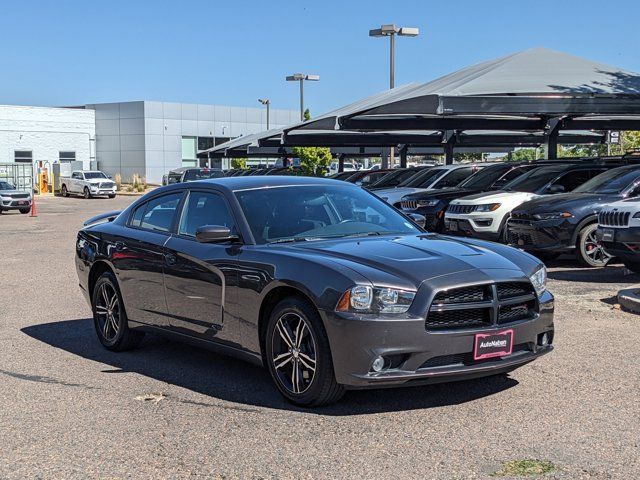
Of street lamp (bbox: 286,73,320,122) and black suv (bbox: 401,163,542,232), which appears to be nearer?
black suv (bbox: 401,163,542,232)

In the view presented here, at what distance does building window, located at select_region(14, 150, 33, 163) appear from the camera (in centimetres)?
6494

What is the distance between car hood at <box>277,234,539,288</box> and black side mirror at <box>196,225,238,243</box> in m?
0.43

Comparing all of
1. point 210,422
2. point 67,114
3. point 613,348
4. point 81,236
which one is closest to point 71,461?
point 210,422

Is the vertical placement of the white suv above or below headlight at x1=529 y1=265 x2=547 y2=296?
above

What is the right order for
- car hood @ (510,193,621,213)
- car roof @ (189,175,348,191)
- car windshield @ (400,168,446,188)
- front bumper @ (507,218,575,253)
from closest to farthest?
car roof @ (189,175,348,191) < front bumper @ (507,218,575,253) < car hood @ (510,193,621,213) < car windshield @ (400,168,446,188)

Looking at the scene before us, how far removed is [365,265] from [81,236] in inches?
155

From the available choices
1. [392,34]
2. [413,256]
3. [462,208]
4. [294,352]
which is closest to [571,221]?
[462,208]

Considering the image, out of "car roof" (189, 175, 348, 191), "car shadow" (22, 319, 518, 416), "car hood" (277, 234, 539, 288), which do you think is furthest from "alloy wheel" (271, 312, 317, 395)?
"car roof" (189, 175, 348, 191)

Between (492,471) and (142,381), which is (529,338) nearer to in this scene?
(492,471)

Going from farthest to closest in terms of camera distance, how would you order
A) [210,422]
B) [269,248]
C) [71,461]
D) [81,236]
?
[81,236], [269,248], [210,422], [71,461]

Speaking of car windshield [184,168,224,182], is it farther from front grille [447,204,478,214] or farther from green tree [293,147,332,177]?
front grille [447,204,478,214]

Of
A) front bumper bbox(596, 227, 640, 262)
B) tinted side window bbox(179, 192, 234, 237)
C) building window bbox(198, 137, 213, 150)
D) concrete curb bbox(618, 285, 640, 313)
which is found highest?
building window bbox(198, 137, 213, 150)

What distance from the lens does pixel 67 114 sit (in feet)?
226

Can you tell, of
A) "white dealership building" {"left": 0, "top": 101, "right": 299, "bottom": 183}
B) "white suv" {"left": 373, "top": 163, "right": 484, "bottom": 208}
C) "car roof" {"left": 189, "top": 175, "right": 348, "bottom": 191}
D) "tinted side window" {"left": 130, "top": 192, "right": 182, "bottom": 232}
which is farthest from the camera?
"white dealership building" {"left": 0, "top": 101, "right": 299, "bottom": 183}
